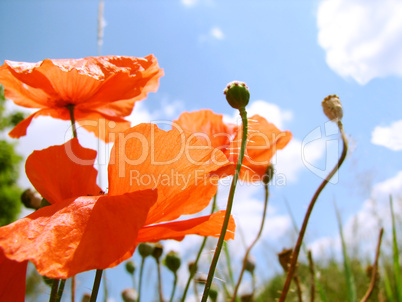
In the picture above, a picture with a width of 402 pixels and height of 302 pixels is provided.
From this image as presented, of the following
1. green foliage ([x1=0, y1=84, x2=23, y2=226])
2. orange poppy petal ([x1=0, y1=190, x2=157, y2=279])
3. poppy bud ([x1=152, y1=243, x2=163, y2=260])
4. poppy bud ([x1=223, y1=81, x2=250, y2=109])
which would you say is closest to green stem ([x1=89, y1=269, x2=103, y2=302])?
orange poppy petal ([x1=0, y1=190, x2=157, y2=279])

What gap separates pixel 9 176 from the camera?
672 cm

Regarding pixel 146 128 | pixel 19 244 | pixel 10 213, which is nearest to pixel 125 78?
pixel 146 128

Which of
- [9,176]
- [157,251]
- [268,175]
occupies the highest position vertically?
[9,176]

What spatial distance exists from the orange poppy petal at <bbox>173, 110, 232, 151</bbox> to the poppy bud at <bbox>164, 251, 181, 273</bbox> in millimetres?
317

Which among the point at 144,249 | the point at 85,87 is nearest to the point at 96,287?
the point at 85,87

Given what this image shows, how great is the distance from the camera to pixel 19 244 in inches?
11.8

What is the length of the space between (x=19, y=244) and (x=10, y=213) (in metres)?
6.54

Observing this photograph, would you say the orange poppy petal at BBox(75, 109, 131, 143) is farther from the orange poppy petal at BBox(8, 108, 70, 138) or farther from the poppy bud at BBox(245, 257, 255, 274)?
the poppy bud at BBox(245, 257, 255, 274)

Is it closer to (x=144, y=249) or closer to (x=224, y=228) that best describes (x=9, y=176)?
(x=144, y=249)

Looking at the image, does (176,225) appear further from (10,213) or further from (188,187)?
(10,213)

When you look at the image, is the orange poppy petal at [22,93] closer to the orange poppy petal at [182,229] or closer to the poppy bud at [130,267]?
the orange poppy petal at [182,229]

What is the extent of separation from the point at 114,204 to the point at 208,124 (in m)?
0.42

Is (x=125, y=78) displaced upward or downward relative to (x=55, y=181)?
upward

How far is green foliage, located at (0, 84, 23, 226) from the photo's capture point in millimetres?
6070
